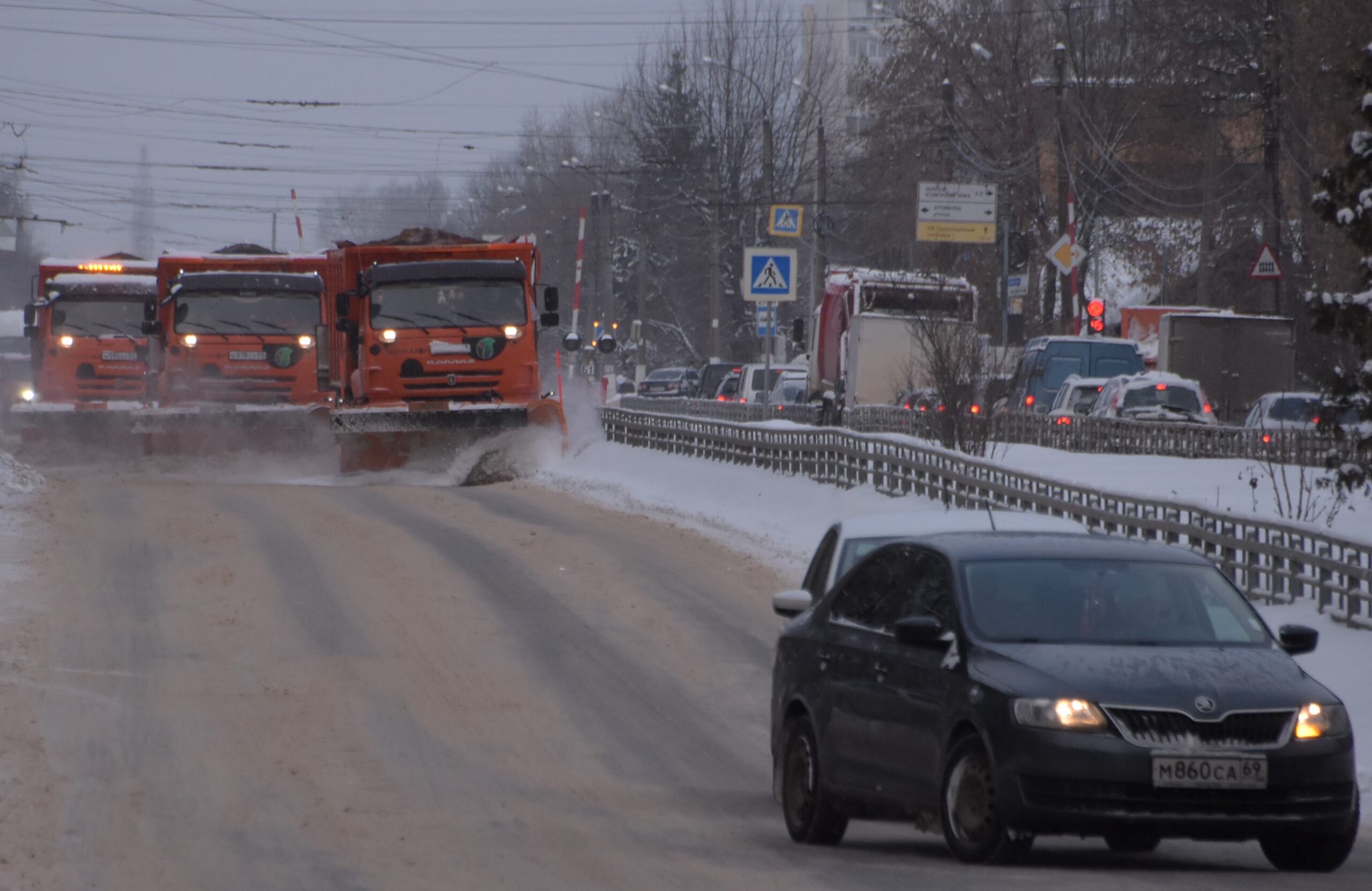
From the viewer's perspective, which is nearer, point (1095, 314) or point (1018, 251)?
point (1095, 314)

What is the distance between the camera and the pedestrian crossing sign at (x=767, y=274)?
28.9m

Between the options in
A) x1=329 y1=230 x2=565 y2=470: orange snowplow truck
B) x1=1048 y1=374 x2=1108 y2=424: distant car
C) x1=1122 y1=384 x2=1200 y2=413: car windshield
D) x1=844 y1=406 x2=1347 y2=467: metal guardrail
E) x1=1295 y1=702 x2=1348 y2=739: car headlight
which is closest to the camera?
x1=1295 y1=702 x2=1348 y2=739: car headlight

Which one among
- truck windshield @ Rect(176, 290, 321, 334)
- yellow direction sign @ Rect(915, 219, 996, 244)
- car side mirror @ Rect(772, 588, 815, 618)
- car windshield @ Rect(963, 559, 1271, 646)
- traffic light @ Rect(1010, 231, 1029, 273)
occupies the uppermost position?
yellow direction sign @ Rect(915, 219, 996, 244)

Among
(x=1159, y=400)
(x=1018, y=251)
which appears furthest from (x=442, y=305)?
(x=1018, y=251)

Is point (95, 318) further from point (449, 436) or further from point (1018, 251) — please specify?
point (1018, 251)

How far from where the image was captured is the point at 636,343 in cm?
6406

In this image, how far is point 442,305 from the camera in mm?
26422

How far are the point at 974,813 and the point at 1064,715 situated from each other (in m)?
0.57

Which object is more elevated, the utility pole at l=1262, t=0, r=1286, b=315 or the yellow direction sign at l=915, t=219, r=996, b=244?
the utility pole at l=1262, t=0, r=1286, b=315

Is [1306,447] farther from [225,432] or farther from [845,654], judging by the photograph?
[845,654]

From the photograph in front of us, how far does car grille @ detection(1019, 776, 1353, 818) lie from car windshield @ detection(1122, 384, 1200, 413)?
80.6 ft

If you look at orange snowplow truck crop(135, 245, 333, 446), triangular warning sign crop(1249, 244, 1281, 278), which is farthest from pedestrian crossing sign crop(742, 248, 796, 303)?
triangular warning sign crop(1249, 244, 1281, 278)

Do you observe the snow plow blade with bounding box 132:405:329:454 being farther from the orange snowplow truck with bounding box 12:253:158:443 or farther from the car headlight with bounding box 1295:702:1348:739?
the car headlight with bounding box 1295:702:1348:739

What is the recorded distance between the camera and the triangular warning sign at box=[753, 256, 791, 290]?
2888 centimetres
